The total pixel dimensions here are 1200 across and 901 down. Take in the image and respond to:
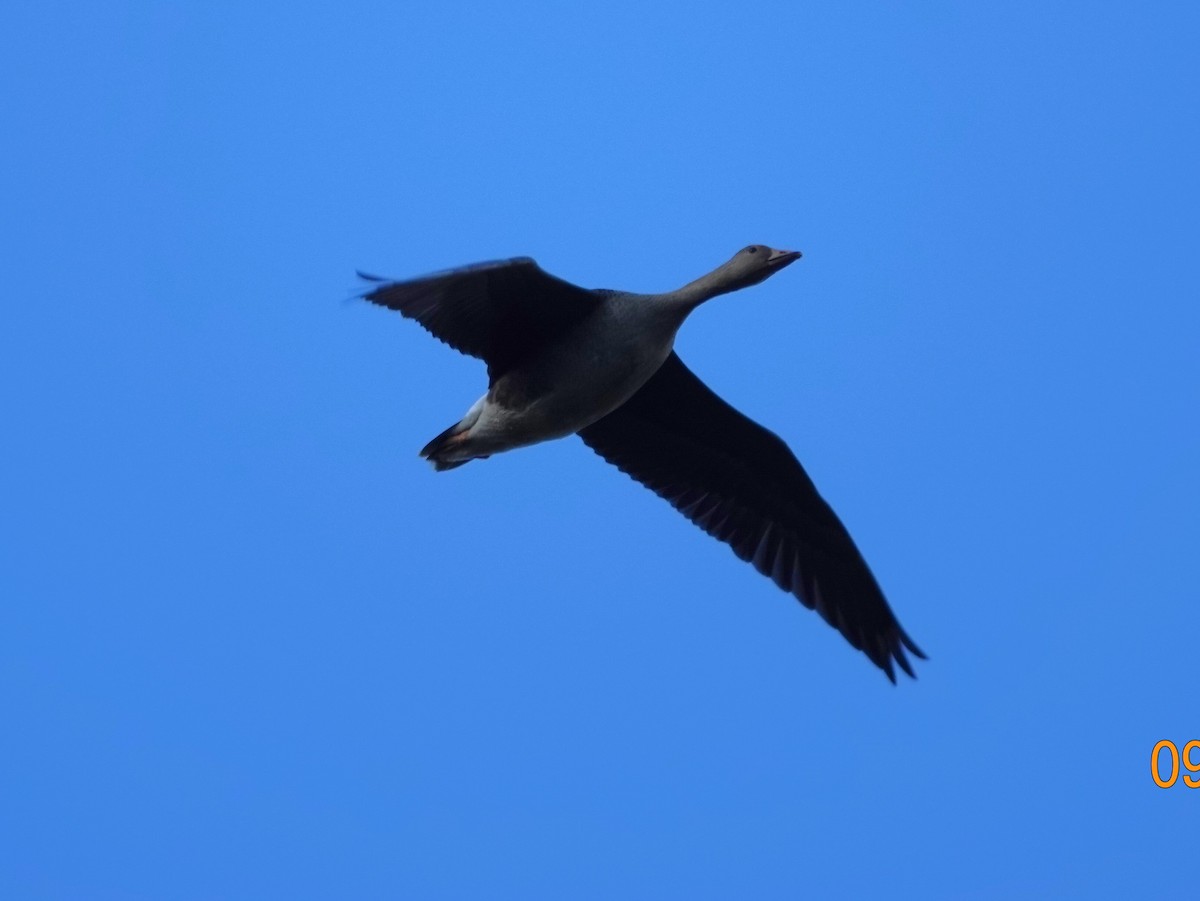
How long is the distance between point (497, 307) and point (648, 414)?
2226 millimetres

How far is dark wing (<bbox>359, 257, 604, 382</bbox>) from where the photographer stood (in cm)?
983

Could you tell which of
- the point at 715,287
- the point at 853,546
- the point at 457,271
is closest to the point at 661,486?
the point at 853,546

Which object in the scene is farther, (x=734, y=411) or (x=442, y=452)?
(x=734, y=411)

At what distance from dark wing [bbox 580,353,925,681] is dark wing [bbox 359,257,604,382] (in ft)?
5.37

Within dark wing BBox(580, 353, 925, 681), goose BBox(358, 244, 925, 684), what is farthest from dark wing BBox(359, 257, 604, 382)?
dark wing BBox(580, 353, 925, 681)

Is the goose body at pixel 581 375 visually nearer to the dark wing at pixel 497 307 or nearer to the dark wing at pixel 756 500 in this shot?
the dark wing at pixel 497 307

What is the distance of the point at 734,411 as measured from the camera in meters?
12.1

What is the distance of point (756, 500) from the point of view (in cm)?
1268

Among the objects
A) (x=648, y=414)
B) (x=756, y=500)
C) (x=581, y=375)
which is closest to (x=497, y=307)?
(x=581, y=375)

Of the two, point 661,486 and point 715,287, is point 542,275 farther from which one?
point 661,486

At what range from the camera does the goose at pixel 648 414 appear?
1046 centimetres

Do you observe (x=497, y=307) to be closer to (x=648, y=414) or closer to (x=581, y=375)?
(x=581, y=375)

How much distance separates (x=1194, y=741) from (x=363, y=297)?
7.33 metres

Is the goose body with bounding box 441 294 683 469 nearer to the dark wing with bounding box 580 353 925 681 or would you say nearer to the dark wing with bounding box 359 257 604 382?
the dark wing with bounding box 359 257 604 382
